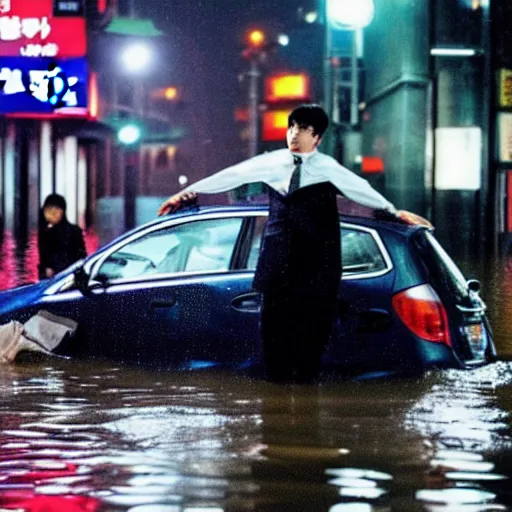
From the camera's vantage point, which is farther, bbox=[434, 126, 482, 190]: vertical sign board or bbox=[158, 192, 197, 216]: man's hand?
bbox=[434, 126, 482, 190]: vertical sign board

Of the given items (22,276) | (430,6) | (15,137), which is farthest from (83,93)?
(22,276)

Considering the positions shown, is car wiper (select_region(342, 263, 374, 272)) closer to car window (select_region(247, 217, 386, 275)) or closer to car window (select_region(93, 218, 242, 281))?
car window (select_region(247, 217, 386, 275))

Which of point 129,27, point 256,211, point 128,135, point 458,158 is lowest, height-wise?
point 256,211

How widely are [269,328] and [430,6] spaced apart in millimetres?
26498

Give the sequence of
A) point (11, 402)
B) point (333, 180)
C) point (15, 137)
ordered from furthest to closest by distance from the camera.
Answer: point (15, 137)
point (11, 402)
point (333, 180)

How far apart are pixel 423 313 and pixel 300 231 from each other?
109 cm

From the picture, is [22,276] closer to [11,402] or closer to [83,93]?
[11,402]

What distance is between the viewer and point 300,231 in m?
7.71

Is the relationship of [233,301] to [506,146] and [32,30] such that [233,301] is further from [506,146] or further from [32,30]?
[32,30]

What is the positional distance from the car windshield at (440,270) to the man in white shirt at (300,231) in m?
0.78

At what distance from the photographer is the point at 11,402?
27.5ft

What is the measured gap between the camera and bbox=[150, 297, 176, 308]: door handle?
895 centimetres

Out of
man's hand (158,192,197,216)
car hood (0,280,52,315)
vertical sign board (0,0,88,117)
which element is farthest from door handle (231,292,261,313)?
vertical sign board (0,0,88,117)

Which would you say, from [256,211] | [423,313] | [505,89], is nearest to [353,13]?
[505,89]
